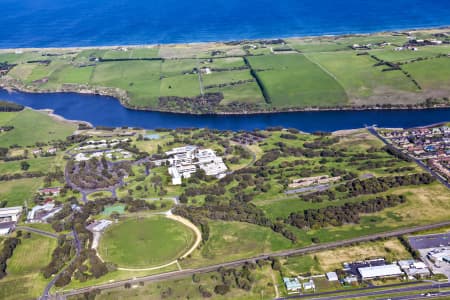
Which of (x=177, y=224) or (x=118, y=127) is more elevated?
(x=118, y=127)

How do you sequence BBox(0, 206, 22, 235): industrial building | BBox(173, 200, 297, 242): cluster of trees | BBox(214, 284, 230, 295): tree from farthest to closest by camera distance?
BBox(0, 206, 22, 235): industrial building, BBox(173, 200, 297, 242): cluster of trees, BBox(214, 284, 230, 295): tree

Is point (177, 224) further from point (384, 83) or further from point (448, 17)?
point (448, 17)

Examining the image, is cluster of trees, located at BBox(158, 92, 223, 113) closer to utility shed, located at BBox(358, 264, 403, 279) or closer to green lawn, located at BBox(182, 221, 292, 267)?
green lawn, located at BBox(182, 221, 292, 267)

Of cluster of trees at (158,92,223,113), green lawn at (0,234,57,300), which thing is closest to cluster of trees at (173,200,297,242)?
green lawn at (0,234,57,300)

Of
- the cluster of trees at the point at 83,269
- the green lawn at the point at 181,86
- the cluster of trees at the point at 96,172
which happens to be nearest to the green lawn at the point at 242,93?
the green lawn at the point at 181,86

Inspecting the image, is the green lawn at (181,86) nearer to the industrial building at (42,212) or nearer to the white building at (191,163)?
the white building at (191,163)

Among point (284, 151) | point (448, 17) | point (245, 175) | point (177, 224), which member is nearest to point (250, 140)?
point (284, 151)
